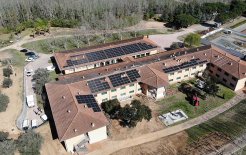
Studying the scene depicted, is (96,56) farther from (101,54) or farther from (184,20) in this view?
(184,20)

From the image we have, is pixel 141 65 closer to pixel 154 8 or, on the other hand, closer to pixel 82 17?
pixel 82 17

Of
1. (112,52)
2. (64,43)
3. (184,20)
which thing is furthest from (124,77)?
(184,20)

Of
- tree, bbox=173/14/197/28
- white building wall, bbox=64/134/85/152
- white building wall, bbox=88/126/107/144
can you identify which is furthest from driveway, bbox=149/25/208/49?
white building wall, bbox=64/134/85/152

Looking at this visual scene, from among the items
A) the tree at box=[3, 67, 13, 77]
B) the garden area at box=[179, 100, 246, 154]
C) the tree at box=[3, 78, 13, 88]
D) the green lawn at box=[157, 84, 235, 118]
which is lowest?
the garden area at box=[179, 100, 246, 154]

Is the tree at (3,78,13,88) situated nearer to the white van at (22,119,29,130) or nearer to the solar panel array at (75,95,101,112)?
the white van at (22,119,29,130)

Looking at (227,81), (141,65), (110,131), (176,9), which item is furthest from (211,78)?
(176,9)
